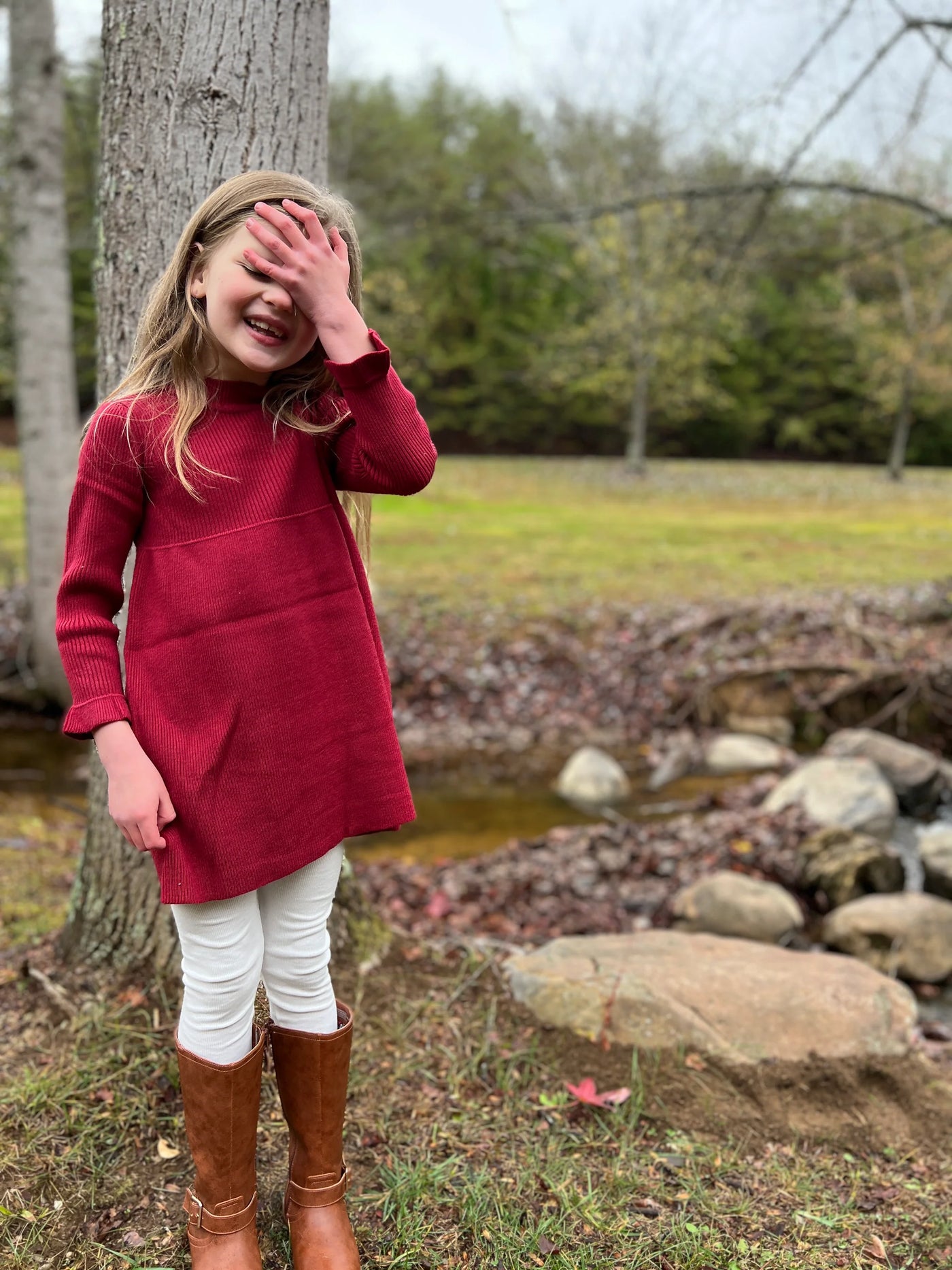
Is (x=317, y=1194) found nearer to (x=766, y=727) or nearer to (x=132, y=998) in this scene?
(x=132, y=998)

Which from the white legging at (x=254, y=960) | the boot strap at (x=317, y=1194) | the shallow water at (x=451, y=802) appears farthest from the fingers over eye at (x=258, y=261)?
the shallow water at (x=451, y=802)

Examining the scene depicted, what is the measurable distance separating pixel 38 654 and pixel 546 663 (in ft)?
12.4

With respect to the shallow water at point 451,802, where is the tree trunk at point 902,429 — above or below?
above

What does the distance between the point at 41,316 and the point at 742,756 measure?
5473mm

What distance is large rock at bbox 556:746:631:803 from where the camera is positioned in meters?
5.98

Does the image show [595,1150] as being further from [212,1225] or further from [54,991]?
[54,991]

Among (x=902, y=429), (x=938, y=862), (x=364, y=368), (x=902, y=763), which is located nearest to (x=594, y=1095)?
(x=364, y=368)

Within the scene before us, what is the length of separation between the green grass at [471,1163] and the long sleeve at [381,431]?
1.47 m

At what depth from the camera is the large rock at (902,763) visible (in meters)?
5.89

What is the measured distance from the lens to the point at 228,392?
1.69m

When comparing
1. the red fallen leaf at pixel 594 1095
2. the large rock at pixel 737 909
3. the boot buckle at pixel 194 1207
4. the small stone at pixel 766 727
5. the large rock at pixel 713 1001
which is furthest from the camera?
the small stone at pixel 766 727

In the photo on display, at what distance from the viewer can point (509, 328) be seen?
28.2 meters

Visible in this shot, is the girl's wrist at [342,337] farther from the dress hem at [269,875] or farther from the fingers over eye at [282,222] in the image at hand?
the dress hem at [269,875]

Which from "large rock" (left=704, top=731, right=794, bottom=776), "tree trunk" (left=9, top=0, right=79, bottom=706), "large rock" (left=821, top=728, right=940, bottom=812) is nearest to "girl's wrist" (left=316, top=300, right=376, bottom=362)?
"large rock" (left=821, top=728, right=940, bottom=812)
